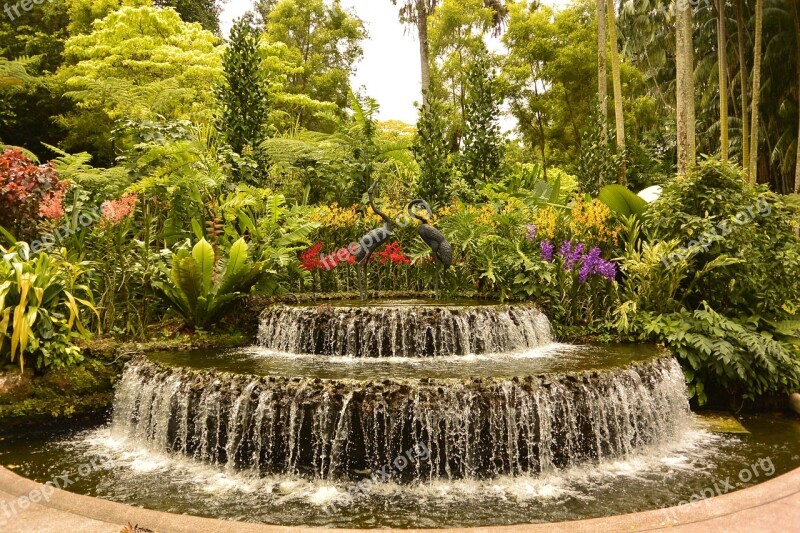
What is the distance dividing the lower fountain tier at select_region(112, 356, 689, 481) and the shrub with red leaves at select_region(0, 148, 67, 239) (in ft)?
11.5

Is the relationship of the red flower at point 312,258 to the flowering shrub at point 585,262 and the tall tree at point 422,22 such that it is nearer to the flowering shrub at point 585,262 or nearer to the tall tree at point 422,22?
the flowering shrub at point 585,262

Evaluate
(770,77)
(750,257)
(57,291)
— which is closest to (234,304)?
(57,291)

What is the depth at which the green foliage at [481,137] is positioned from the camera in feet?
37.2

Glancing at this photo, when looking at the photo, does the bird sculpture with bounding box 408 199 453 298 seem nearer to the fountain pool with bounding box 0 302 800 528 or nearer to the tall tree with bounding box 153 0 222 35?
the fountain pool with bounding box 0 302 800 528

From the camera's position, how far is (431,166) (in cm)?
1027

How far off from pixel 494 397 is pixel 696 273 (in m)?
3.74

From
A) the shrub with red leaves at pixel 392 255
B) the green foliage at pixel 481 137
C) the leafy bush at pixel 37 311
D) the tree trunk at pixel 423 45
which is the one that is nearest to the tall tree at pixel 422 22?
the tree trunk at pixel 423 45

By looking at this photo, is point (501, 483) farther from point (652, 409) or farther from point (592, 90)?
point (592, 90)

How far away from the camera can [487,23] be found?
79.2 feet

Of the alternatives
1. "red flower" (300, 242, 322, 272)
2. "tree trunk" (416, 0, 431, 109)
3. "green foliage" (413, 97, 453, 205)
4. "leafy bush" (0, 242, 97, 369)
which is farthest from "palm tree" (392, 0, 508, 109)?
"leafy bush" (0, 242, 97, 369)

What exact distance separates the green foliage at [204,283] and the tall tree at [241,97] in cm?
410

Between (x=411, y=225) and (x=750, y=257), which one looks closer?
(x=750, y=257)

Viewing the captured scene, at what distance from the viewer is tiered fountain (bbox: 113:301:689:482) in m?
4.29

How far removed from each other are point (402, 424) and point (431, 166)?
677cm
